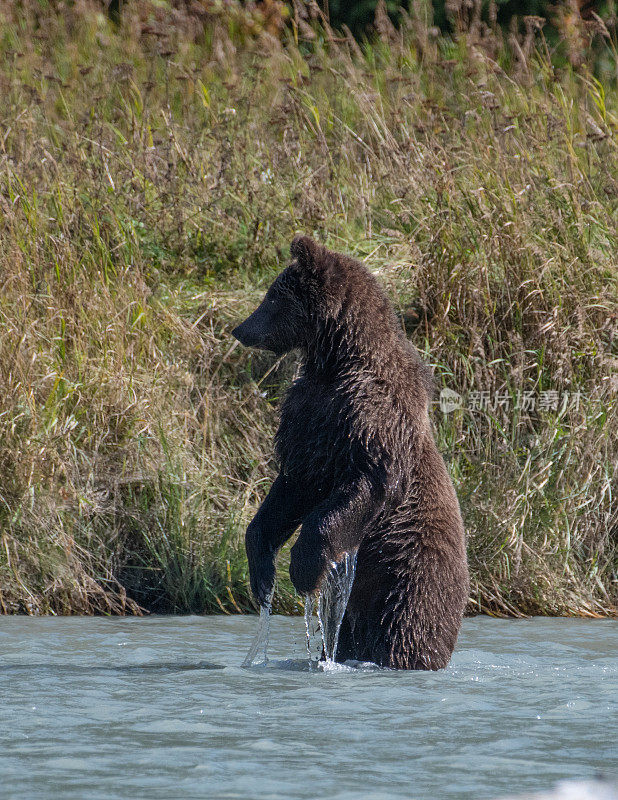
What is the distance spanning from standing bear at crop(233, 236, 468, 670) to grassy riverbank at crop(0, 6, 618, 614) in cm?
149

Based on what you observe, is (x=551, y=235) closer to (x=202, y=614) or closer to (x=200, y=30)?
(x=202, y=614)

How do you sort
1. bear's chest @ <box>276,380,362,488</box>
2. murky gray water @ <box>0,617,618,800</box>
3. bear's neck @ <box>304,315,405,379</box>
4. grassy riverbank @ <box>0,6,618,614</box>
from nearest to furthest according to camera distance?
murky gray water @ <box>0,617,618,800</box>
bear's chest @ <box>276,380,362,488</box>
bear's neck @ <box>304,315,405,379</box>
grassy riverbank @ <box>0,6,618,614</box>

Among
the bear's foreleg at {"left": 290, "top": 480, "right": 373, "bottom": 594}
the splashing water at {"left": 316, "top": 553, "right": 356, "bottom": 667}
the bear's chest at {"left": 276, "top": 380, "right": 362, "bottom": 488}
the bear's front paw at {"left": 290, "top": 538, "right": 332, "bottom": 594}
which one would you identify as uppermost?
the bear's chest at {"left": 276, "top": 380, "right": 362, "bottom": 488}

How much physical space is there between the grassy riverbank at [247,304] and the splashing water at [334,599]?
1431mm

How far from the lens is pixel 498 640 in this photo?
18.9 feet

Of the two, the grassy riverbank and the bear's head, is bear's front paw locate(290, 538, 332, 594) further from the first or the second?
the grassy riverbank

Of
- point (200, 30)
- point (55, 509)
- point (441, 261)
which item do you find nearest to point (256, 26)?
point (200, 30)

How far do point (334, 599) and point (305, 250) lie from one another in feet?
4.80

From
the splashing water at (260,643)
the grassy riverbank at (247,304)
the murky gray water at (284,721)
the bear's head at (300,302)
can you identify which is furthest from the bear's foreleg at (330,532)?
the grassy riverbank at (247,304)

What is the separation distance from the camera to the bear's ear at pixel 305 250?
16.7 feet

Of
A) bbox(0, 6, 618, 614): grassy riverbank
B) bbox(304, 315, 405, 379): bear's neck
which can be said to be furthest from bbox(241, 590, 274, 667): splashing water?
bbox(0, 6, 618, 614): grassy riverbank

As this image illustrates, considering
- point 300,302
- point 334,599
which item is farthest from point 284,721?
point 300,302

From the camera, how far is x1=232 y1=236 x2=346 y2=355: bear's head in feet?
16.6

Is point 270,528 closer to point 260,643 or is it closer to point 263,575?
point 263,575
